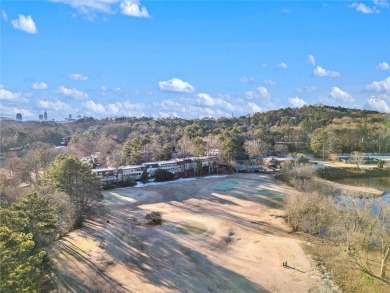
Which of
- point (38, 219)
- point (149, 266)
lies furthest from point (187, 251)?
point (38, 219)

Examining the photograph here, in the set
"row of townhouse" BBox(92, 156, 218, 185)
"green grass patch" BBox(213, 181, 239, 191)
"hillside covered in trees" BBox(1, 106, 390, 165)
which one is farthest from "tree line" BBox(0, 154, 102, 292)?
"hillside covered in trees" BBox(1, 106, 390, 165)

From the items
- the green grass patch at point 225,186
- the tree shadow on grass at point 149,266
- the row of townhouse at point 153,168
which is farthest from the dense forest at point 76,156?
the green grass patch at point 225,186

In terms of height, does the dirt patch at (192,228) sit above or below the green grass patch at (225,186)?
below

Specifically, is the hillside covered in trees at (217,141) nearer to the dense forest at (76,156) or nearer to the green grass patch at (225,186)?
the dense forest at (76,156)

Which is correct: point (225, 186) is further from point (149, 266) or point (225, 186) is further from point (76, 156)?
point (149, 266)

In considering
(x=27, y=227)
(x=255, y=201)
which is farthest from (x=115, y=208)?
(x=27, y=227)
